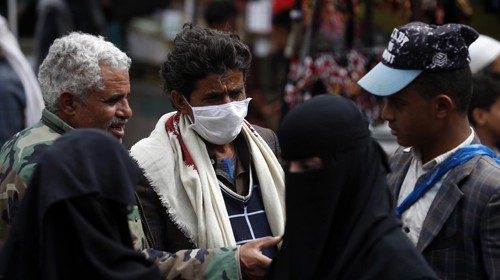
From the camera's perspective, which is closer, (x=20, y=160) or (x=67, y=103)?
(x=20, y=160)

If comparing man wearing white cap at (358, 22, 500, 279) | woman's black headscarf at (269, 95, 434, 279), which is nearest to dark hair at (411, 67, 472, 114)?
man wearing white cap at (358, 22, 500, 279)

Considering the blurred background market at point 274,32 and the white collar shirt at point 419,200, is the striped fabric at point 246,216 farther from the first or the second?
the blurred background market at point 274,32

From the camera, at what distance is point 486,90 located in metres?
5.24

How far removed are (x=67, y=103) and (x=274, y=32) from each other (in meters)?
6.15

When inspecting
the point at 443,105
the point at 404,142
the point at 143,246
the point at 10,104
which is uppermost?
the point at 443,105

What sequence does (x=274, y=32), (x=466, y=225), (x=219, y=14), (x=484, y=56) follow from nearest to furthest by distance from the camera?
(x=466, y=225), (x=484, y=56), (x=219, y=14), (x=274, y=32)

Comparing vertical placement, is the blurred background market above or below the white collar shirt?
below

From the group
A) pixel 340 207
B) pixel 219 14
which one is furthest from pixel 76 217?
pixel 219 14

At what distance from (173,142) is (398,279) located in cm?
128

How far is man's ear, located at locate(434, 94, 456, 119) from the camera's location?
11.8 feet

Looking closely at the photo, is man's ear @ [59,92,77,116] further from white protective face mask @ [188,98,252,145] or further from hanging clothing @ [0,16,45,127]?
hanging clothing @ [0,16,45,127]

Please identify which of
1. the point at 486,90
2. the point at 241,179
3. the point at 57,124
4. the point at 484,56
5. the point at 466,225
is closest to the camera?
the point at 466,225

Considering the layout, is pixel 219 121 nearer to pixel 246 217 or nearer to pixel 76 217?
pixel 246 217

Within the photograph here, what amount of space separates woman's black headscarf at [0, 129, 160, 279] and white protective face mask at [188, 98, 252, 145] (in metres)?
0.95
